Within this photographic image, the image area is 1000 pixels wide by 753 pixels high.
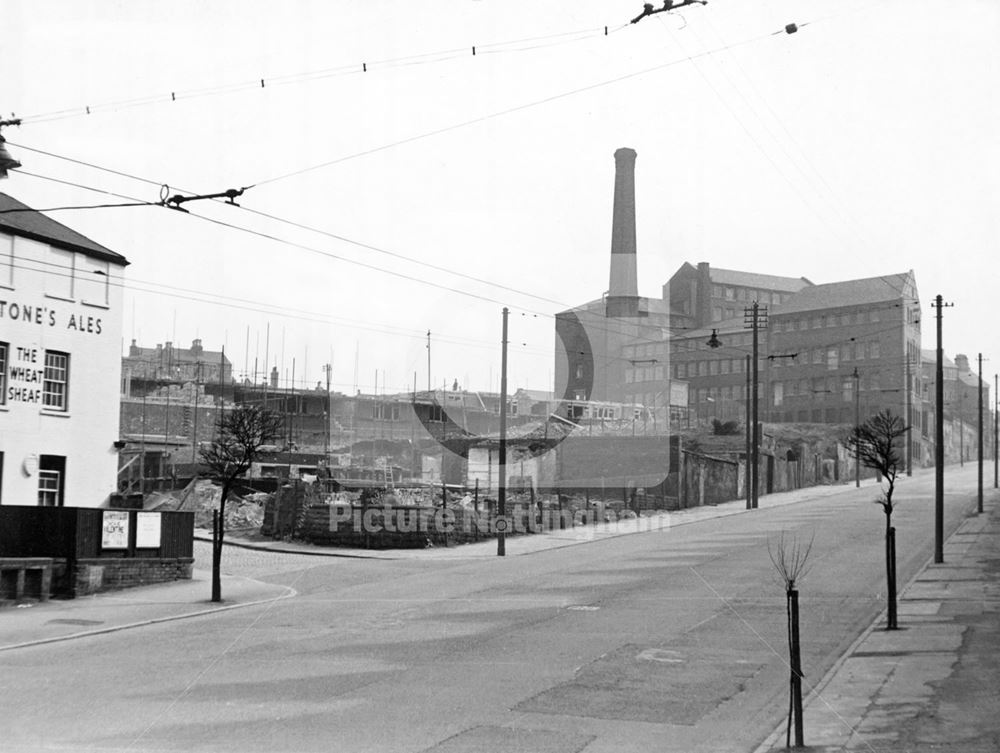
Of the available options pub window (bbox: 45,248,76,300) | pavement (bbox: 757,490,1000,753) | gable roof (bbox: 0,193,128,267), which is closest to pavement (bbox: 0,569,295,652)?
pub window (bbox: 45,248,76,300)

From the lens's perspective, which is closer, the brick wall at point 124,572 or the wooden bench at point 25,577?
the wooden bench at point 25,577

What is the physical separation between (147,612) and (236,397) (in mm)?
51692

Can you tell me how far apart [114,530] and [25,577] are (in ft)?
8.00

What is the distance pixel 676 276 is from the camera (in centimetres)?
11375

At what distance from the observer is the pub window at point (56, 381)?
99.6ft

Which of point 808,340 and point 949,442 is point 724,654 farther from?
point 949,442

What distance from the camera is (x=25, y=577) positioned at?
→ 2325 centimetres

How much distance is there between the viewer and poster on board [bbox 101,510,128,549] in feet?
81.8

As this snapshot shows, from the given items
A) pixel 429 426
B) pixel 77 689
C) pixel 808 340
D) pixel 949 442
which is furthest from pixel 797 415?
pixel 77 689

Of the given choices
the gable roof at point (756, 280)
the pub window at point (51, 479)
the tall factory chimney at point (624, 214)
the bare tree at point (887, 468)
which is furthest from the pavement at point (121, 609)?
the gable roof at point (756, 280)

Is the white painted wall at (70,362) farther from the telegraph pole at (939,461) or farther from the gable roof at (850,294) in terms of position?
the gable roof at (850,294)

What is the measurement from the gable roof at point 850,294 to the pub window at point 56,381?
80235mm

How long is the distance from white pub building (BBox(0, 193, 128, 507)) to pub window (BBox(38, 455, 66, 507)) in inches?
1.1

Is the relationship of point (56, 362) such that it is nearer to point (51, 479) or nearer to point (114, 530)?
point (51, 479)
